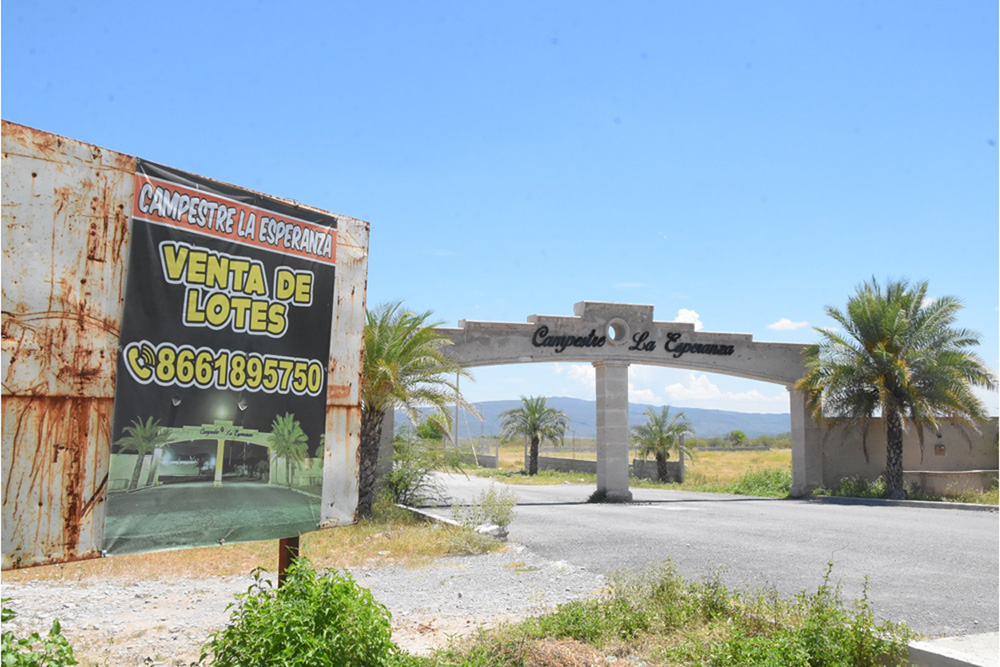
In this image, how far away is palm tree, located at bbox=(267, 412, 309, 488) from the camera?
5.64 metres

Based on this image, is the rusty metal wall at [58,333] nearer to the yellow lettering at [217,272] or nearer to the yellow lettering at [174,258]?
the yellow lettering at [174,258]

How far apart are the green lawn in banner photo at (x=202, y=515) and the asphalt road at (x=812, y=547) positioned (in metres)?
4.06

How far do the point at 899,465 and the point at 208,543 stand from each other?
23.7 metres

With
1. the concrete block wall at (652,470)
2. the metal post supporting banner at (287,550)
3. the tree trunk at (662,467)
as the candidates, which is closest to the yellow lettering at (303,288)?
the metal post supporting banner at (287,550)

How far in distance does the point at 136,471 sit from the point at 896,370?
76.9 ft

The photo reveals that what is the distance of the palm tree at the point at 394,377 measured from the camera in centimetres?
1608

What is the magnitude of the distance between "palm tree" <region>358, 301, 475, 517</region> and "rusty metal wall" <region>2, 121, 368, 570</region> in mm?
10915

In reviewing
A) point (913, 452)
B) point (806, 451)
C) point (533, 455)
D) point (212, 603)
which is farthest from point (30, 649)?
point (533, 455)

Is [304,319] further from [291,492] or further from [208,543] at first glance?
[208,543]

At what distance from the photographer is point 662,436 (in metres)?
36.7

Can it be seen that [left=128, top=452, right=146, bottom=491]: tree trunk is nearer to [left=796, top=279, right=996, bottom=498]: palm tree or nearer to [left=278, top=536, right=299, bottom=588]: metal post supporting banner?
[left=278, top=536, right=299, bottom=588]: metal post supporting banner

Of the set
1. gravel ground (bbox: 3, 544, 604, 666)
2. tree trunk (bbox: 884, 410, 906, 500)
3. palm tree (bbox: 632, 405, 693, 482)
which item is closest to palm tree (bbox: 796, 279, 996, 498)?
tree trunk (bbox: 884, 410, 906, 500)

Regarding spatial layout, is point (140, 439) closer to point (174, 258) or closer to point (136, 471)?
point (136, 471)

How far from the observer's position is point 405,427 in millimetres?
17812
